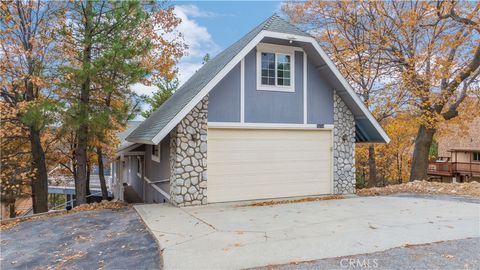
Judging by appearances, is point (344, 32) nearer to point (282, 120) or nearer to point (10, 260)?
point (282, 120)

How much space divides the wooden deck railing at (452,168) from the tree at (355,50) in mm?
16787

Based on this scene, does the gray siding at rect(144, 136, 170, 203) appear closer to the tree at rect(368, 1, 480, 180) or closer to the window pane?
the window pane

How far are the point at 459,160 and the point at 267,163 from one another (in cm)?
2917

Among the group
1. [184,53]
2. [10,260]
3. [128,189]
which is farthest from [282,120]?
[128,189]

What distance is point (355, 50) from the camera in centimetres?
1659

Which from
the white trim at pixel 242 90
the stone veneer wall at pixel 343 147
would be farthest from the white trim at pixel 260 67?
the stone veneer wall at pixel 343 147

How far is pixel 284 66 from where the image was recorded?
387 inches

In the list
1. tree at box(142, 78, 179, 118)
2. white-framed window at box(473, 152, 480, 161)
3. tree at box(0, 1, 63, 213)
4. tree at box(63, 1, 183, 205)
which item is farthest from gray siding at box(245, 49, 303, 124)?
white-framed window at box(473, 152, 480, 161)

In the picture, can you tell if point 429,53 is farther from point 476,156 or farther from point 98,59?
point 476,156

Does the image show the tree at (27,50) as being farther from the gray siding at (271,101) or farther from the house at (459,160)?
the house at (459,160)

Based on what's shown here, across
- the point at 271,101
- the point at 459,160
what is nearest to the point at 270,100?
the point at 271,101

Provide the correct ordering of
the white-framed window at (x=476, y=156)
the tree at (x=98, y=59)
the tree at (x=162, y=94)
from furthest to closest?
the white-framed window at (x=476, y=156)
the tree at (x=162, y=94)
the tree at (x=98, y=59)

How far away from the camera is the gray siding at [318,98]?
33.2 feet

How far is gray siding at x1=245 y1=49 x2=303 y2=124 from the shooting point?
9.37m
